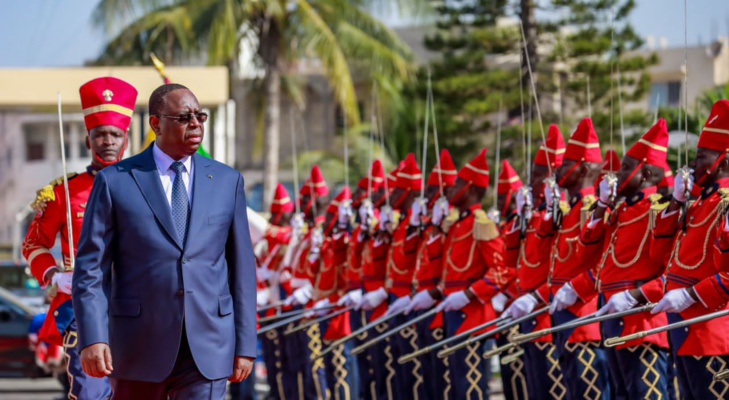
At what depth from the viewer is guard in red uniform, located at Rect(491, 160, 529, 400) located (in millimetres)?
9727

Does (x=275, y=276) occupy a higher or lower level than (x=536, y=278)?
lower

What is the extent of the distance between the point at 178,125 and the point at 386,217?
5767 mm

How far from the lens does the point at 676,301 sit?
727 cm

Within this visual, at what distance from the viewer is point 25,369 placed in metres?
15.5

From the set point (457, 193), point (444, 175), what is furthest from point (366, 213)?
point (457, 193)

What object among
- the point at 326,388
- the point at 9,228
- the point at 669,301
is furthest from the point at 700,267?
the point at 9,228

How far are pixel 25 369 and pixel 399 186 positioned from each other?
19.2 ft

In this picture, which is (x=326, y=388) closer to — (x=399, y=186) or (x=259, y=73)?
(x=399, y=186)

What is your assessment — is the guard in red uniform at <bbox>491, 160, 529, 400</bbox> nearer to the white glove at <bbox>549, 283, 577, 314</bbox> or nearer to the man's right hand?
the white glove at <bbox>549, 283, 577, 314</bbox>

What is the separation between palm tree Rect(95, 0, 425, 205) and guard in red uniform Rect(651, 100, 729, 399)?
1710cm

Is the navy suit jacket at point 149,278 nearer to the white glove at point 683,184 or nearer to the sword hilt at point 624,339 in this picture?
the sword hilt at point 624,339

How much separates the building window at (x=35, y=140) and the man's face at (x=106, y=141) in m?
36.9

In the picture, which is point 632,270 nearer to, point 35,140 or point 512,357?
point 512,357

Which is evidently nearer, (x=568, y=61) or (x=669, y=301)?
(x=669, y=301)
